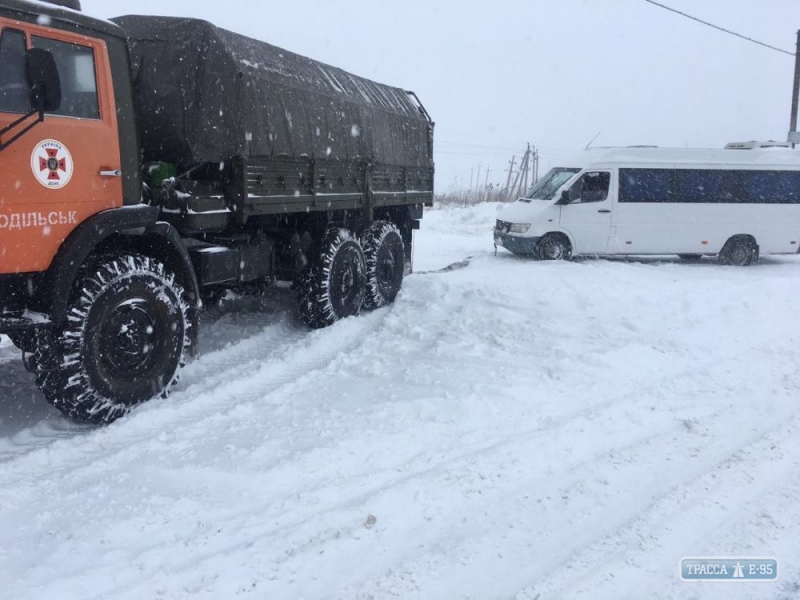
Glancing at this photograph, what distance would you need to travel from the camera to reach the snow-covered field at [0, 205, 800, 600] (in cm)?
298

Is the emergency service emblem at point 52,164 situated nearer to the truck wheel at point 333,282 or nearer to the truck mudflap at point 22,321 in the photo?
the truck mudflap at point 22,321

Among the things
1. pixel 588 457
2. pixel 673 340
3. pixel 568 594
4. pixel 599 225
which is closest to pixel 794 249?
pixel 599 225

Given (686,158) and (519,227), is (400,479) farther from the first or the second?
(686,158)

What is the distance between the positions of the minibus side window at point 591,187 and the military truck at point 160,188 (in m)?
6.00

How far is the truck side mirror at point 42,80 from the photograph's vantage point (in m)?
3.71

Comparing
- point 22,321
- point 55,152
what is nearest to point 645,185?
point 55,152

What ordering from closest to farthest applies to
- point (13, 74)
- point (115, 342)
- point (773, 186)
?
point (13, 74) → point (115, 342) → point (773, 186)

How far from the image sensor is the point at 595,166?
13938 mm

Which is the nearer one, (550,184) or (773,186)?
(773,186)

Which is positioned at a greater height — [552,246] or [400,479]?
[552,246]

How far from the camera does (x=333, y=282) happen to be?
7.66 meters

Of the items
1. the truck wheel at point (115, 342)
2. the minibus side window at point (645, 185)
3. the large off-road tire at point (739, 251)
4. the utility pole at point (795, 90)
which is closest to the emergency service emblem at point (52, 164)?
the truck wheel at point (115, 342)

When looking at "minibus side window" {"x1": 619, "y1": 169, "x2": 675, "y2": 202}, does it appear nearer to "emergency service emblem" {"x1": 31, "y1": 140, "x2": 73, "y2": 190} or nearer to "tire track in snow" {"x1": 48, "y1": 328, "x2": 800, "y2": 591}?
"tire track in snow" {"x1": 48, "y1": 328, "x2": 800, "y2": 591}

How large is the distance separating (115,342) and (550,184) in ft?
38.5
